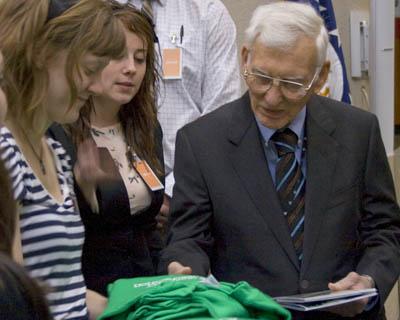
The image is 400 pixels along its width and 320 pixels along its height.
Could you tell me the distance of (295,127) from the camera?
327 cm

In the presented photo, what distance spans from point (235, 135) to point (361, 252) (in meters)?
0.58

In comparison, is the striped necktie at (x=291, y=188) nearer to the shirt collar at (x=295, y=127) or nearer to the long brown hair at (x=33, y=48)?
the shirt collar at (x=295, y=127)

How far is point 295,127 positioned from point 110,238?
2.40 ft

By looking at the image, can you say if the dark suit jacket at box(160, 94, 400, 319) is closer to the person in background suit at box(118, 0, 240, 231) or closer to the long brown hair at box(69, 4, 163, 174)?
the long brown hair at box(69, 4, 163, 174)

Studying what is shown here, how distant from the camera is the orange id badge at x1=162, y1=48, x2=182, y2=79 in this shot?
4.12 meters

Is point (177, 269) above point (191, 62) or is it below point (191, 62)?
below

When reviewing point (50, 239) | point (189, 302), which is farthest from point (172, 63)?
point (189, 302)

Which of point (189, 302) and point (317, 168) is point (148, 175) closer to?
point (317, 168)

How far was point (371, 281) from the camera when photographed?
3.07 m

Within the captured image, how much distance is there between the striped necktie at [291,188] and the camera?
3.15m

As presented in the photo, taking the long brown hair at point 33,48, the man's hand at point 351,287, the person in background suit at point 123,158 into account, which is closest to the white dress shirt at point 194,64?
the person in background suit at point 123,158

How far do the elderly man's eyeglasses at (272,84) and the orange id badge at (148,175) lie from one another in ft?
1.71

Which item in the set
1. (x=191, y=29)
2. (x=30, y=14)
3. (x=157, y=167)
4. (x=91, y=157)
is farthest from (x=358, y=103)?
(x=30, y=14)

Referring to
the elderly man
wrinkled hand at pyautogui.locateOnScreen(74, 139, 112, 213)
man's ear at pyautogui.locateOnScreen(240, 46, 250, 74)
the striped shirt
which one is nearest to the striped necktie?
the elderly man
